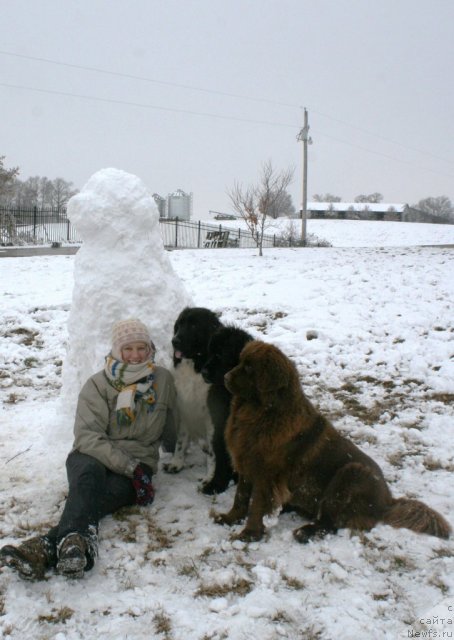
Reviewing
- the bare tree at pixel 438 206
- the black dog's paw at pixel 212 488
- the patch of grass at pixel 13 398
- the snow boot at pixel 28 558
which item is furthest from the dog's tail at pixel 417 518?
the bare tree at pixel 438 206

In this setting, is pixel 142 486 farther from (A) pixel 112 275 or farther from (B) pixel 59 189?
(B) pixel 59 189

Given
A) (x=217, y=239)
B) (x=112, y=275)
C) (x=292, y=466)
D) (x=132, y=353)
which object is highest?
(x=217, y=239)

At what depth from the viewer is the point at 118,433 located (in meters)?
3.91

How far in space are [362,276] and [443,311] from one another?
336 centimetres

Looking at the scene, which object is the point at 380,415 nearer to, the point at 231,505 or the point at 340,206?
the point at 231,505

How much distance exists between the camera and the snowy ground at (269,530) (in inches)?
104

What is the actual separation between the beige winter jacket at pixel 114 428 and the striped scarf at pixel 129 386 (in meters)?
0.04

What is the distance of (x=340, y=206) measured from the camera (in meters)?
77.1

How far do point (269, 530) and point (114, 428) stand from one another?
1.37 meters

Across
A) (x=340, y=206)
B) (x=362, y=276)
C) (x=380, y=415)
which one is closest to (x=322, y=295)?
(x=362, y=276)

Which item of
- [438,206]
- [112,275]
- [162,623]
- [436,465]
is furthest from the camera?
[438,206]

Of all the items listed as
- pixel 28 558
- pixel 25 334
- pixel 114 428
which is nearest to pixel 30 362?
pixel 25 334

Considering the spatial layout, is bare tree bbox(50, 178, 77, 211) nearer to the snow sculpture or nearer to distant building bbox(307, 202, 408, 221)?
distant building bbox(307, 202, 408, 221)

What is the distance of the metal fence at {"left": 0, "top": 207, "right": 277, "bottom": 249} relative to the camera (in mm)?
25562
